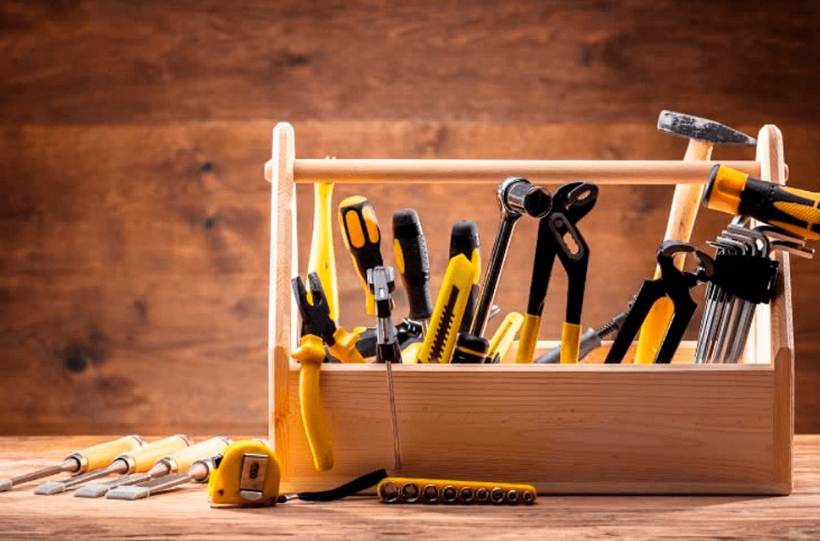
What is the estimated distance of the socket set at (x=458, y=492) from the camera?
803 mm

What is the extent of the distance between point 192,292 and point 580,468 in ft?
2.64

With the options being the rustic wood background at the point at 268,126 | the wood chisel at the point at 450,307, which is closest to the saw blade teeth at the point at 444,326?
the wood chisel at the point at 450,307

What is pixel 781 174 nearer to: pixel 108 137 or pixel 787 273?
pixel 787 273

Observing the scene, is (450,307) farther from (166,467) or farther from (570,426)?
(166,467)

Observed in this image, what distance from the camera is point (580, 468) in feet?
2.81

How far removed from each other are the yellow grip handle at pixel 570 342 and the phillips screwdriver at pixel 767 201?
161mm

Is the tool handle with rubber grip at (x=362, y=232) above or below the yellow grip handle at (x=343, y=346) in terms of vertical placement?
above

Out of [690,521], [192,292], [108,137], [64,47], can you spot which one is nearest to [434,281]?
[192,292]

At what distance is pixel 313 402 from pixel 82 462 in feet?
0.86

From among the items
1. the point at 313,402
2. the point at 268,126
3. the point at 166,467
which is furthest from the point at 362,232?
the point at 268,126

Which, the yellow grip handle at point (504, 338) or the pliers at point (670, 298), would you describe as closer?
the pliers at point (670, 298)

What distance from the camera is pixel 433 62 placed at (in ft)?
4.87

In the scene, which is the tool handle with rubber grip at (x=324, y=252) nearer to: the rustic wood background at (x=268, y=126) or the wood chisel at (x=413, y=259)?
the wood chisel at (x=413, y=259)

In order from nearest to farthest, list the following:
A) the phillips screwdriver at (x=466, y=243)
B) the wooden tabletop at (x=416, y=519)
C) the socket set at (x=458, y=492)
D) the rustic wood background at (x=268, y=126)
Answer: the wooden tabletop at (x=416, y=519)
the socket set at (x=458, y=492)
the phillips screwdriver at (x=466, y=243)
the rustic wood background at (x=268, y=126)
